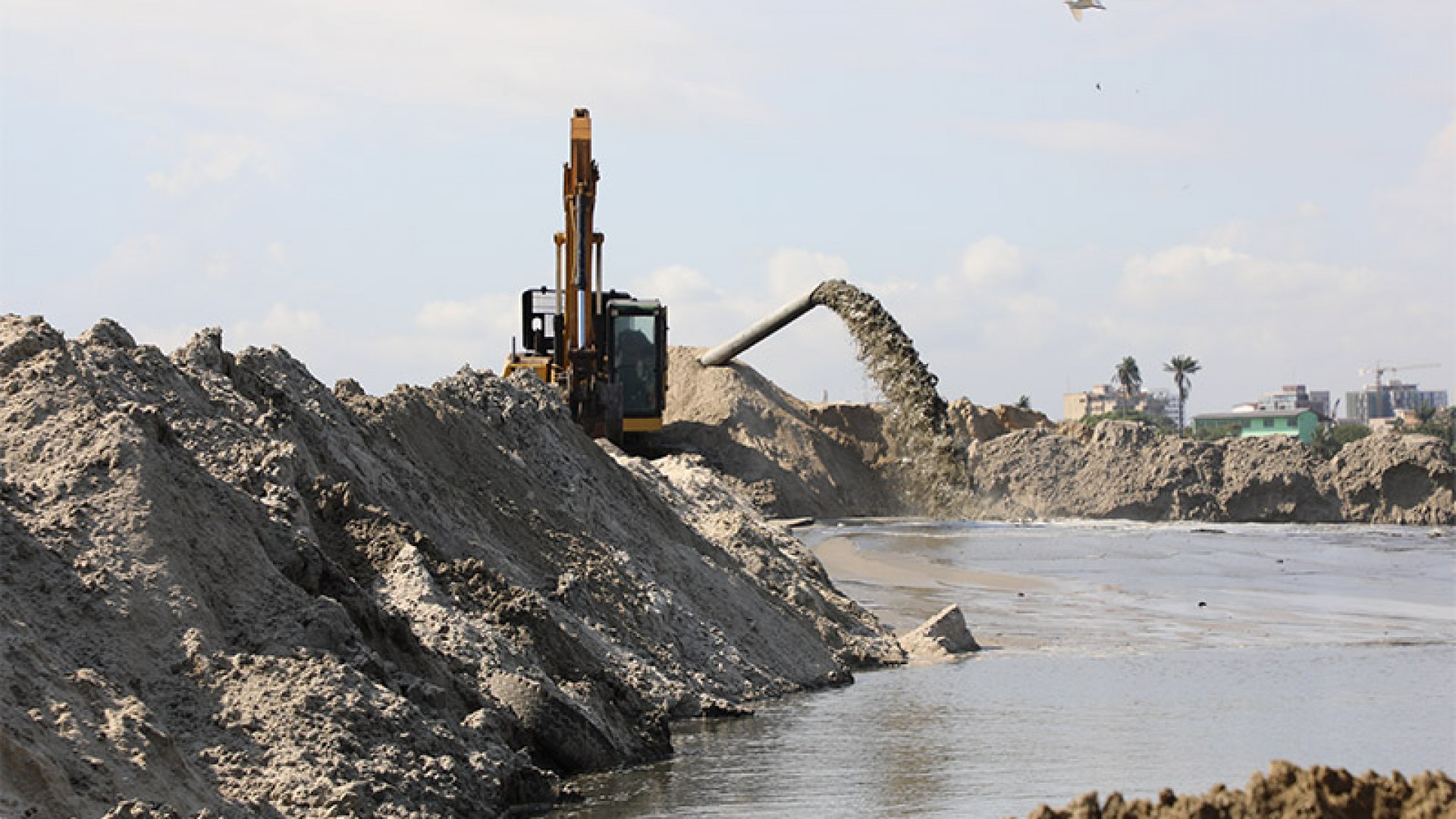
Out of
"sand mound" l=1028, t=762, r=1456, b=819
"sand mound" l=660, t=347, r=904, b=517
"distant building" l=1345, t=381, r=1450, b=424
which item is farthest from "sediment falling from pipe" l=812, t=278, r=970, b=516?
"distant building" l=1345, t=381, r=1450, b=424

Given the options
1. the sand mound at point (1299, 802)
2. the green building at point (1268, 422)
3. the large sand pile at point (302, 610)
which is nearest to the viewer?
the sand mound at point (1299, 802)

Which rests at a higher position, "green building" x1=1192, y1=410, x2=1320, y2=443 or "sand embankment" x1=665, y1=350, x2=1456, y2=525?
"green building" x1=1192, y1=410, x2=1320, y2=443

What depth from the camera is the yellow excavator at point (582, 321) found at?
86.0 feet

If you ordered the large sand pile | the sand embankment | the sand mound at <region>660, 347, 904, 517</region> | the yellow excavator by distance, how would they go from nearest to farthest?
the large sand pile < the yellow excavator < the sand mound at <region>660, 347, 904, 517</region> < the sand embankment

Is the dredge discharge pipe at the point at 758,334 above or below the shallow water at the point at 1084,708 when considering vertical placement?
above

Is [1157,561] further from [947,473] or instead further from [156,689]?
[156,689]

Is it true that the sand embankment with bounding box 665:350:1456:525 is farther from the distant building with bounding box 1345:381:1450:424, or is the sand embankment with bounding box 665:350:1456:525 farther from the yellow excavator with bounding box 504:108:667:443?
the distant building with bounding box 1345:381:1450:424

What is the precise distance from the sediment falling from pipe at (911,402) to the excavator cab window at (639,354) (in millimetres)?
3935

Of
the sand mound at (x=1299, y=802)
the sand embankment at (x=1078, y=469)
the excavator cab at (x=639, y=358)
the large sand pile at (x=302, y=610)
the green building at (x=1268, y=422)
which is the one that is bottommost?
the sand mound at (x=1299, y=802)

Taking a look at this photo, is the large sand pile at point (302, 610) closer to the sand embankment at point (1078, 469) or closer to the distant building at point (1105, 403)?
the sand embankment at point (1078, 469)

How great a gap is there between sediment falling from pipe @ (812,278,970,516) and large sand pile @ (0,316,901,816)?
16.4 meters

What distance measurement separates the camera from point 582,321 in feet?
88.5

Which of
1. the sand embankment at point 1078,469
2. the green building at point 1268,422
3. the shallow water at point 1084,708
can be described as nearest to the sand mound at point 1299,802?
the shallow water at point 1084,708

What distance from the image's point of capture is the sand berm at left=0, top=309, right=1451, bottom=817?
21.8 ft
